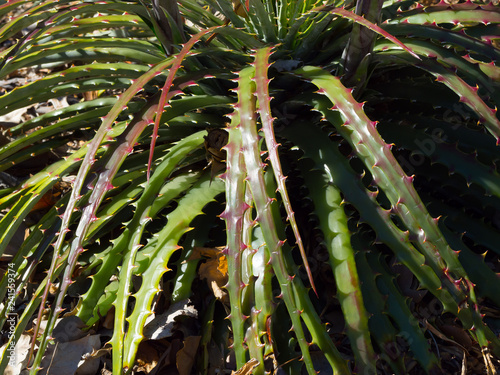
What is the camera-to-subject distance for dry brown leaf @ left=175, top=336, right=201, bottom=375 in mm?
1276

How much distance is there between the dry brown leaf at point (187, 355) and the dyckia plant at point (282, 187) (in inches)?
1.6

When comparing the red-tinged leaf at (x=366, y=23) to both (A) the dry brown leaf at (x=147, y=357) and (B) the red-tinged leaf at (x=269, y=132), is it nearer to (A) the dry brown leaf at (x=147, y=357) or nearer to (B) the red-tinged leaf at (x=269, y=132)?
(B) the red-tinged leaf at (x=269, y=132)

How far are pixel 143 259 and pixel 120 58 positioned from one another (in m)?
0.66

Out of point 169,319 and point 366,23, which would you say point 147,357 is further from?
point 366,23

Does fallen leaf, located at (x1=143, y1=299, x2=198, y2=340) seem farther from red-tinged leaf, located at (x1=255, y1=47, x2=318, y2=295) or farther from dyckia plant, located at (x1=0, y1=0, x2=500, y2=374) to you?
red-tinged leaf, located at (x1=255, y1=47, x2=318, y2=295)

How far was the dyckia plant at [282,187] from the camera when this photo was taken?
1027 millimetres

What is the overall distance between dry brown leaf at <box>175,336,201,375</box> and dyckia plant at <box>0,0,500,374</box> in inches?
1.6

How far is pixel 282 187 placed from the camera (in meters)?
0.86

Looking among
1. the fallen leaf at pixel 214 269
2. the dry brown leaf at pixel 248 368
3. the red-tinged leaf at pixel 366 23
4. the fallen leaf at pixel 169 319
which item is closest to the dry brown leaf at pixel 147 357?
the fallen leaf at pixel 169 319

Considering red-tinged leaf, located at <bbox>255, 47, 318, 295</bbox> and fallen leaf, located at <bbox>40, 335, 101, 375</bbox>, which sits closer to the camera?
red-tinged leaf, located at <bbox>255, 47, 318, 295</bbox>

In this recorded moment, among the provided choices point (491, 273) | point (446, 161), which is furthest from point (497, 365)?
point (446, 161)

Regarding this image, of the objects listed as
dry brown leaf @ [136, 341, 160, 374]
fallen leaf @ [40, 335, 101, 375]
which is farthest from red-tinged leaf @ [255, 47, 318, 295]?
fallen leaf @ [40, 335, 101, 375]

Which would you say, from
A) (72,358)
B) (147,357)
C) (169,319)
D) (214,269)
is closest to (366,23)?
(214,269)

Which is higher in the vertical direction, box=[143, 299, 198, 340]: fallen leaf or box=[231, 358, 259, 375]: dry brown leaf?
box=[143, 299, 198, 340]: fallen leaf
